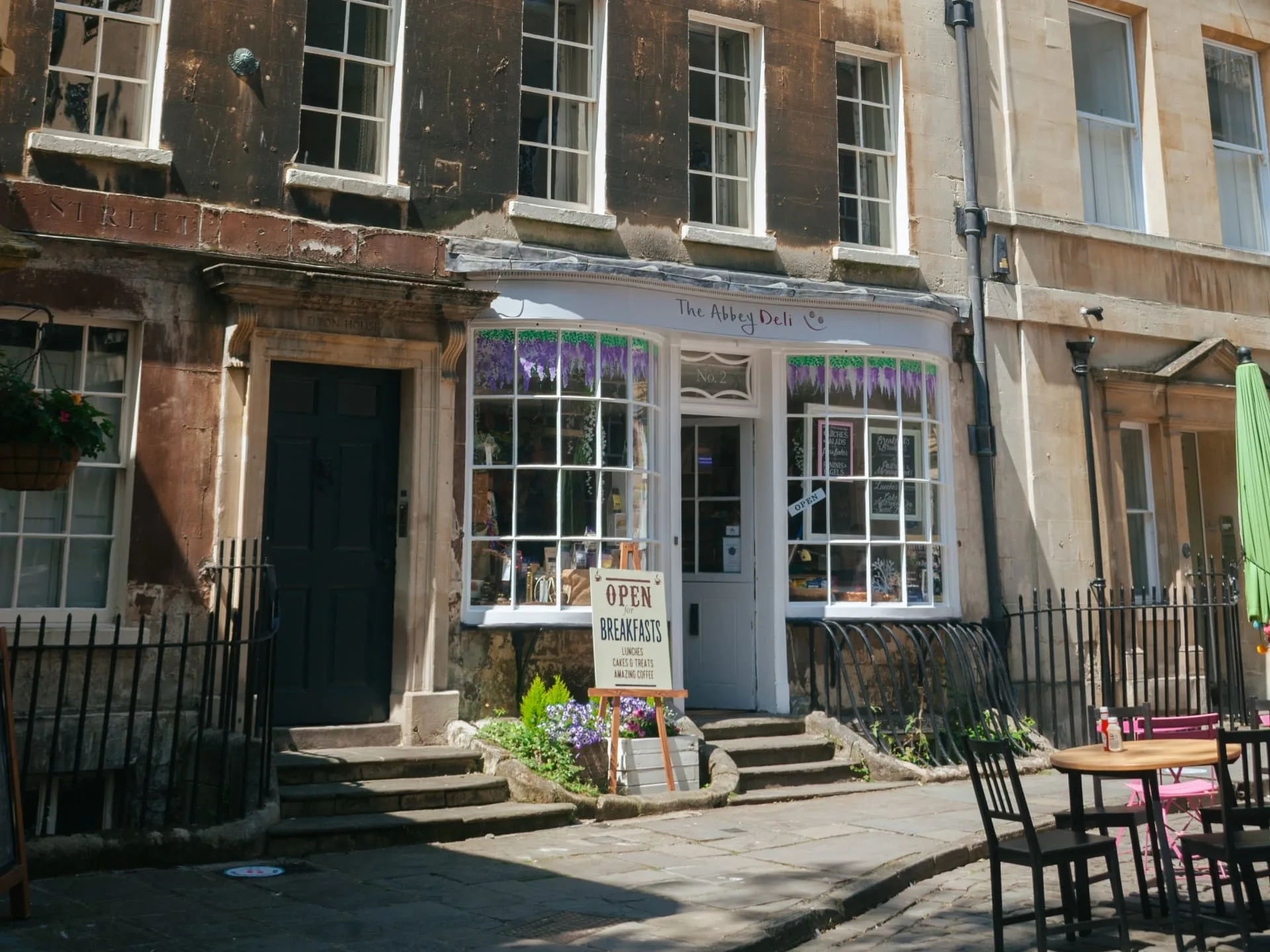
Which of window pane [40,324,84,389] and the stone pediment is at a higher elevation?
the stone pediment

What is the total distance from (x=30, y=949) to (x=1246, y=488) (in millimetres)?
7976

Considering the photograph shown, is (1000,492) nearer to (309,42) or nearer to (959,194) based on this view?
(959,194)

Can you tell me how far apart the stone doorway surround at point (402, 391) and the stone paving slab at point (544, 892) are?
1857 mm

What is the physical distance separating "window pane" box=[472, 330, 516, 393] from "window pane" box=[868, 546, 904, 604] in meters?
3.70

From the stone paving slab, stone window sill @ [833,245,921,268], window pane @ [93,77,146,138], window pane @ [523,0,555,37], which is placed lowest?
the stone paving slab

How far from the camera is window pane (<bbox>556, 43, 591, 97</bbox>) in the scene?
1063 centimetres

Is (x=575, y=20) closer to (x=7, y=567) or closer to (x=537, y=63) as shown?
(x=537, y=63)

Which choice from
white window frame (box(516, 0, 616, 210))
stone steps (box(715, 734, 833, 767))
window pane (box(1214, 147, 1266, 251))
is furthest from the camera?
window pane (box(1214, 147, 1266, 251))

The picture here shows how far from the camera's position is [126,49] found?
8953 millimetres

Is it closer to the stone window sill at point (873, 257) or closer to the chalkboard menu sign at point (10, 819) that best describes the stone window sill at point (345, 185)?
the stone window sill at point (873, 257)

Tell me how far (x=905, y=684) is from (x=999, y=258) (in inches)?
170

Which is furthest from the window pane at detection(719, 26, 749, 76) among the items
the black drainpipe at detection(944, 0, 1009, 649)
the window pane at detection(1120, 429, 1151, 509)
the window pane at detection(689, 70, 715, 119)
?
the window pane at detection(1120, 429, 1151, 509)

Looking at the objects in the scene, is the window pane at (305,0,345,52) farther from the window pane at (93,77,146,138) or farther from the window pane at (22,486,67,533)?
the window pane at (22,486,67,533)

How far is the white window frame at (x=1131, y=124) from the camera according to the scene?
13.2m
